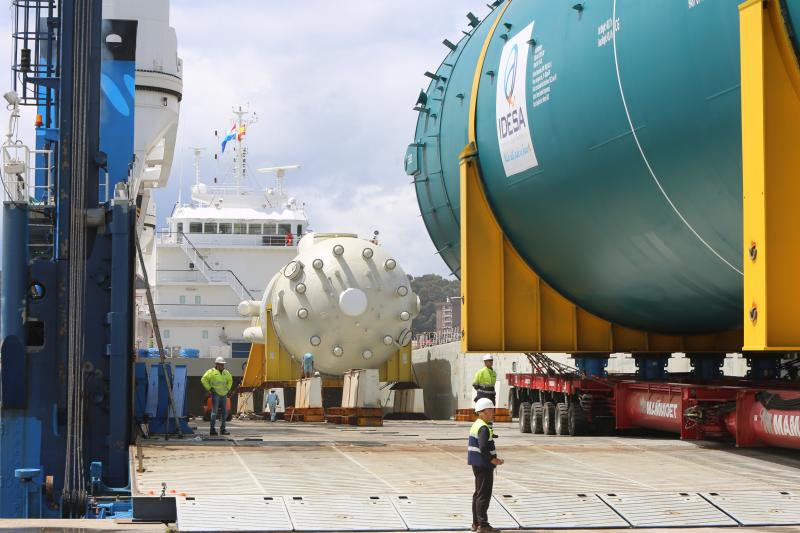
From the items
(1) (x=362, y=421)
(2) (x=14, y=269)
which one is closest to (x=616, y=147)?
(2) (x=14, y=269)

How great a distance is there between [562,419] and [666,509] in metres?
7.22

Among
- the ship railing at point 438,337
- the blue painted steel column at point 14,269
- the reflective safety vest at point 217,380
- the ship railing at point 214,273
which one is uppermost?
the ship railing at point 214,273

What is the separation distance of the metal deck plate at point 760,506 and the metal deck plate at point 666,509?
0.10 metres

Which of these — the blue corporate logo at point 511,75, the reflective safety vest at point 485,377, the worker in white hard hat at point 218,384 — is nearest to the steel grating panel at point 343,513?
the blue corporate logo at point 511,75

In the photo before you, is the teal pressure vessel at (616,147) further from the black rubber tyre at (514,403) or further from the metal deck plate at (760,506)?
the black rubber tyre at (514,403)

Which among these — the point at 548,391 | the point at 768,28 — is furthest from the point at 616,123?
the point at 548,391

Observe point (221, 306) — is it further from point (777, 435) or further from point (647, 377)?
point (777, 435)

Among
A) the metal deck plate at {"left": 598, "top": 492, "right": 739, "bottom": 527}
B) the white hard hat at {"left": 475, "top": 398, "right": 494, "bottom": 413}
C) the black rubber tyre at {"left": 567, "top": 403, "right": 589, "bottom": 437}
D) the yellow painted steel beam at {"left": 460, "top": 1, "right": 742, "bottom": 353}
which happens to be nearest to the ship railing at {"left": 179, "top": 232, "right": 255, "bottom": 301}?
the black rubber tyre at {"left": 567, "top": 403, "right": 589, "bottom": 437}

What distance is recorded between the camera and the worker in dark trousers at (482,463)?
28.1 feet

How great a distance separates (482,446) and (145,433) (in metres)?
8.40

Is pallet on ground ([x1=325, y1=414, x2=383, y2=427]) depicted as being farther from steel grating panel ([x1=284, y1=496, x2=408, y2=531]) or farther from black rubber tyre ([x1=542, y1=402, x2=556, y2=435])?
steel grating panel ([x1=284, y1=496, x2=408, y2=531])

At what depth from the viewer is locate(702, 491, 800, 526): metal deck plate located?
344 inches

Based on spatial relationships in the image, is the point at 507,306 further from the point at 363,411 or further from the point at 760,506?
the point at 363,411

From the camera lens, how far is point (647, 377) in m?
15.8
